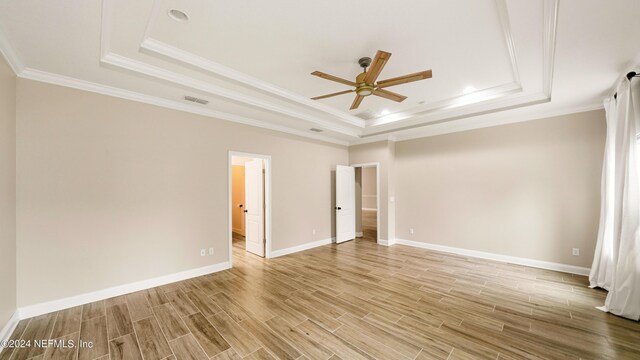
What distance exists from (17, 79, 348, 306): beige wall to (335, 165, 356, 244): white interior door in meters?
2.78

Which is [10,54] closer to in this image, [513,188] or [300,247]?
[300,247]

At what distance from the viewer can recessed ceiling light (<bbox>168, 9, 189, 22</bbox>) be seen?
203cm

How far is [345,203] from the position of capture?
6.50m

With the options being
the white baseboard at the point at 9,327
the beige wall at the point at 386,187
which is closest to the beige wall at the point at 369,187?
the beige wall at the point at 386,187

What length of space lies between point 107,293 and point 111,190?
4.56 ft

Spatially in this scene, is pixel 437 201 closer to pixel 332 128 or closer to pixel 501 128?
pixel 501 128

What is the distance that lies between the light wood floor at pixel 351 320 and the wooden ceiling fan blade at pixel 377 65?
2695 millimetres

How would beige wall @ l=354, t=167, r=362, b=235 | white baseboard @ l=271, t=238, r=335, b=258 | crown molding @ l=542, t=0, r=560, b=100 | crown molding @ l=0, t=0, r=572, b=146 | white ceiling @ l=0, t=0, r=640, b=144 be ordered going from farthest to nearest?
beige wall @ l=354, t=167, r=362, b=235 < white baseboard @ l=271, t=238, r=335, b=258 < crown molding @ l=0, t=0, r=572, b=146 < white ceiling @ l=0, t=0, r=640, b=144 < crown molding @ l=542, t=0, r=560, b=100

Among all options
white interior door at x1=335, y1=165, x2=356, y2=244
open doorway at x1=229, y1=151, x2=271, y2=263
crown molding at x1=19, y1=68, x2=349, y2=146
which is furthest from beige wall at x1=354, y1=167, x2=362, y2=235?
open doorway at x1=229, y1=151, x2=271, y2=263

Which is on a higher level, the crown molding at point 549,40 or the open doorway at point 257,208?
the crown molding at point 549,40

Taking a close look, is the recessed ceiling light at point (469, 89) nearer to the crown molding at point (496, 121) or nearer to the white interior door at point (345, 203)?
the crown molding at point (496, 121)

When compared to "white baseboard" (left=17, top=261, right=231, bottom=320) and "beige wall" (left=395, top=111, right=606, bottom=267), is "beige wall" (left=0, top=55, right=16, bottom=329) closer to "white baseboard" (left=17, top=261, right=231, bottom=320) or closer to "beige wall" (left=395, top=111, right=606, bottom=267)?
"white baseboard" (left=17, top=261, right=231, bottom=320)

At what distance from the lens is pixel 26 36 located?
2.14 metres

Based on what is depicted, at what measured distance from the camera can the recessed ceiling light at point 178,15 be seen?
203cm
